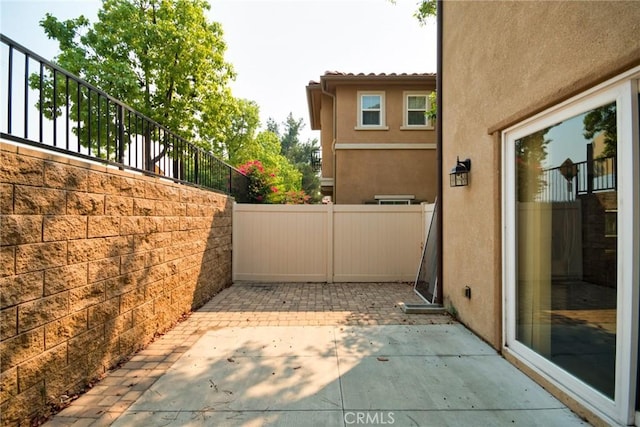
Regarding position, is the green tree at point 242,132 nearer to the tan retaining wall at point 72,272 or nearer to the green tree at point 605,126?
the tan retaining wall at point 72,272

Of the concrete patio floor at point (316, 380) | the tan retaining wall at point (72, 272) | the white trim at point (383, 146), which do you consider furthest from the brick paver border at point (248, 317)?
the white trim at point (383, 146)

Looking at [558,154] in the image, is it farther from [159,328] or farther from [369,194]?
[369,194]

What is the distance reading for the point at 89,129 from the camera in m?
3.25

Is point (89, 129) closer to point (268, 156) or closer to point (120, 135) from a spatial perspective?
point (120, 135)

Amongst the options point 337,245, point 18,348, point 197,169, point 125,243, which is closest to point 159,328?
point 125,243

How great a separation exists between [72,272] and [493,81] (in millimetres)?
4835

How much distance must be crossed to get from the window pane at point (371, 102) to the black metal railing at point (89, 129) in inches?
257

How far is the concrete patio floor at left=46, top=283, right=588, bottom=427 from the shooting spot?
8.96 ft

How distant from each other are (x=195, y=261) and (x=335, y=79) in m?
8.25

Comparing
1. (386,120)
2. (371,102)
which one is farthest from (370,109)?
(386,120)

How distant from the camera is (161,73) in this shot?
1416 centimetres

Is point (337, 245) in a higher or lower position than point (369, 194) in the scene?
lower

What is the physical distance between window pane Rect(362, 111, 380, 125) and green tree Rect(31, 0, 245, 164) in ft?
24.3

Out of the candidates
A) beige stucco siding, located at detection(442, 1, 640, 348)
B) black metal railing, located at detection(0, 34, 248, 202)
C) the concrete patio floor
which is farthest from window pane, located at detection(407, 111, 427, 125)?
the concrete patio floor
